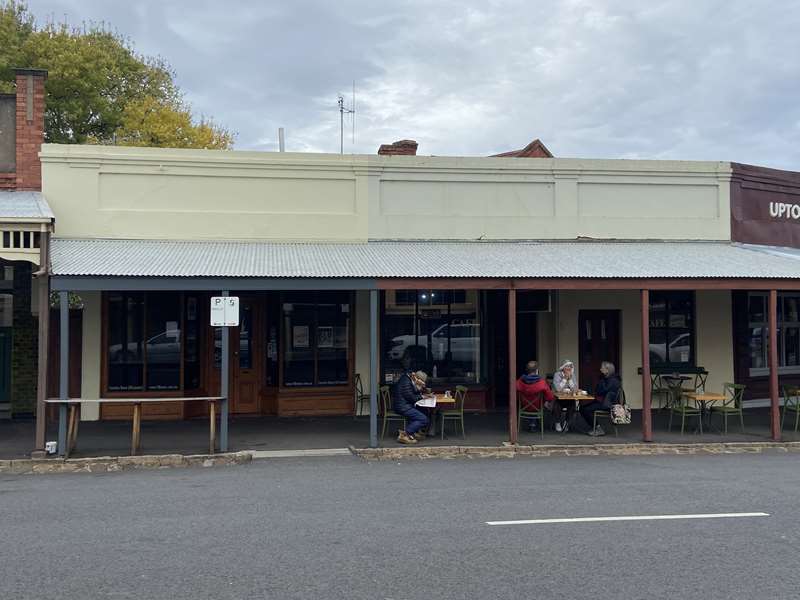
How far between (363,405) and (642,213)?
21.8 feet

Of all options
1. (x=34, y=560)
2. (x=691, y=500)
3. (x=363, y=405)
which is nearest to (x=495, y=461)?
(x=691, y=500)

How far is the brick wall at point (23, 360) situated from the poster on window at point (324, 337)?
5044mm

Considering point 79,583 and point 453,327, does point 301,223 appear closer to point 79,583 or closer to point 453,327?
point 453,327

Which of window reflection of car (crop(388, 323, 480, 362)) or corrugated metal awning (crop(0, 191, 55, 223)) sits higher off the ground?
corrugated metal awning (crop(0, 191, 55, 223))

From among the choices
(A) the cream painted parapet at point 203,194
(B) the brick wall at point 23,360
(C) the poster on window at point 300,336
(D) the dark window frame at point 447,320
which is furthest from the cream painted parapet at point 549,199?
(B) the brick wall at point 23,360

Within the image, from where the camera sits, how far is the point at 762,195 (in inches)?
599

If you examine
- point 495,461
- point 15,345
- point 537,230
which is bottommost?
point 495,461

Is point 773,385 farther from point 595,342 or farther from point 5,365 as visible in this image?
point 5,365

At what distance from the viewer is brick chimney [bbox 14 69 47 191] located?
496 inches

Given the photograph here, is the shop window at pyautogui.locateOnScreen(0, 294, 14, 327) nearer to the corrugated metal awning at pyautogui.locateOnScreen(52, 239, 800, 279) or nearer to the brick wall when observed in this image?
the brick wall

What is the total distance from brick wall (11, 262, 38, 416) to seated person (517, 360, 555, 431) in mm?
8606

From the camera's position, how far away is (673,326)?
15.1 meters

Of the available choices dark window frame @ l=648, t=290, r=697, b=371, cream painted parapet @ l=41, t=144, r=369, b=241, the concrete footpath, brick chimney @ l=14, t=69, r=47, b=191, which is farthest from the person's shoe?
brick chimney @ l=14, t=69, r=47, b=191

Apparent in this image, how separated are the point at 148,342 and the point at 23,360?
85.2 inches
